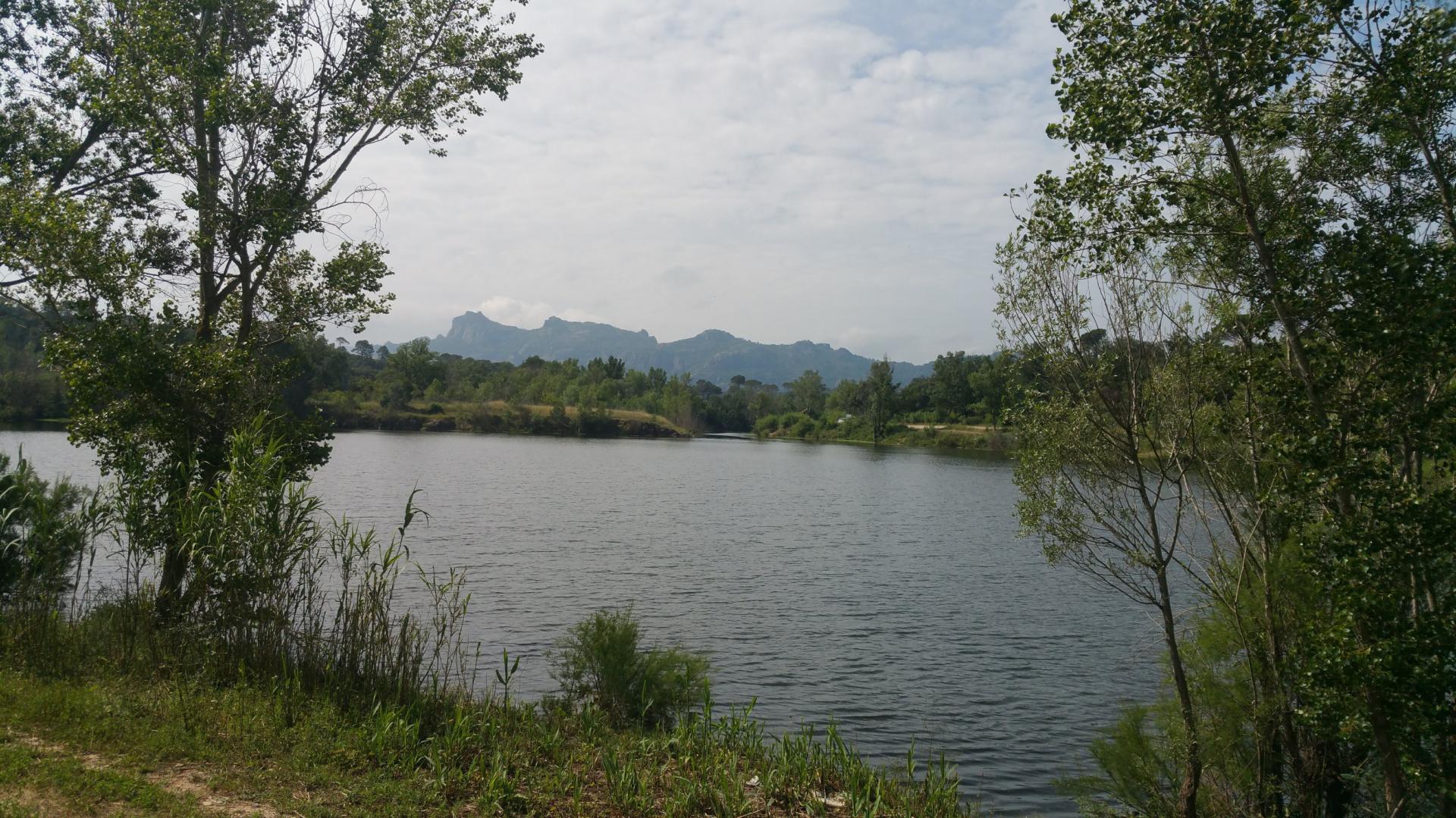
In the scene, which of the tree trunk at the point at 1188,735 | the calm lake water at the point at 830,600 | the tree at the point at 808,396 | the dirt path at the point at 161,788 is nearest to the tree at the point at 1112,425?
the tree trunk at the point at 1188,735

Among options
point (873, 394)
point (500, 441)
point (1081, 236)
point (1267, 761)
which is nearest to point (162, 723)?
point (1081, 236)

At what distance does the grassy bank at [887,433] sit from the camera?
337 ft

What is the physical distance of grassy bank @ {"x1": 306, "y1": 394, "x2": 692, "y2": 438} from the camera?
112375mm

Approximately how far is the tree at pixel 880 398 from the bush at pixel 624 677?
113 meters

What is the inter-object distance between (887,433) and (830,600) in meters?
105

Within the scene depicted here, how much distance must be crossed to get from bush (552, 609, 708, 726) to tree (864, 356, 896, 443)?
113 meters

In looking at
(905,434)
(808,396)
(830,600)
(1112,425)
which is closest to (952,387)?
(905,434)

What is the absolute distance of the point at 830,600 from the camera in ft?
78.6

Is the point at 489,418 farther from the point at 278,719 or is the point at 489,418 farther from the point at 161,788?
the point at 161,788

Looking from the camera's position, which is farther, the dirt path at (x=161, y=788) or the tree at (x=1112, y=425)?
the tree at (x=1112, y=425)

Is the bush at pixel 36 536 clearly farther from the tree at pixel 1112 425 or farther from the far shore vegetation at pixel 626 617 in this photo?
the tree at pixel 1112 425

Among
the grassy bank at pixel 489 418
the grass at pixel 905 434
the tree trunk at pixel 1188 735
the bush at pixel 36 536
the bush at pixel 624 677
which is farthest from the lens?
the grassy bank at pixel 489 418

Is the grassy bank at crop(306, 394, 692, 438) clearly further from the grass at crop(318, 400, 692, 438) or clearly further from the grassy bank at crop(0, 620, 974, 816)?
the grassy bank at crop(0, 620, 974, 816)

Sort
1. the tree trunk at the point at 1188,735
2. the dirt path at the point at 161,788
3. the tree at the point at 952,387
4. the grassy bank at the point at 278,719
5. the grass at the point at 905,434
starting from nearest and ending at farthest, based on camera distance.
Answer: the dirt path at the point at 161,788
the grassy bank at the point at 278,719
the tree trunk at the point at 1188,735
the grass at the point at 905,434
the tree at the point at 952,387
